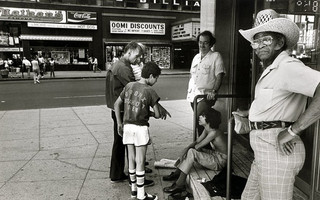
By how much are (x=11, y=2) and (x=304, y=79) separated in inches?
1168

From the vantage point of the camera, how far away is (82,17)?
28531 mm

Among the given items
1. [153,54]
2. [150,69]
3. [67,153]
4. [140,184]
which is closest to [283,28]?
[150,69]

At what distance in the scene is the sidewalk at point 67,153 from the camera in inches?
159

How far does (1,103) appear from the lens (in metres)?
12.0

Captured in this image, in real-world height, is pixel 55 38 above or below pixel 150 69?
above

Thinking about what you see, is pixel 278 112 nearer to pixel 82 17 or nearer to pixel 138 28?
pixel 82 17

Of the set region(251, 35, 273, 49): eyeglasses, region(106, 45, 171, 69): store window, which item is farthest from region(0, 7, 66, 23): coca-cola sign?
region(251, 35, 273, 49): eyeglasses

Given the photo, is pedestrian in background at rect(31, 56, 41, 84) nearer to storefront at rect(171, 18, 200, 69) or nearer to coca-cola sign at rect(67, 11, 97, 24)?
coca-cola sign at rect(67, 11, 97, 24)

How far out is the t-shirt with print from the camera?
3.48 m

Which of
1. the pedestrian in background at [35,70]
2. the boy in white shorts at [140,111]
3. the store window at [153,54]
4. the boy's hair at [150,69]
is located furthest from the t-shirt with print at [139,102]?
the store window at [153,54]

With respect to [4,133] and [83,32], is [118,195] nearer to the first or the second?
[4,133]

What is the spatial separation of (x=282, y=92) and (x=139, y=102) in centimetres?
184

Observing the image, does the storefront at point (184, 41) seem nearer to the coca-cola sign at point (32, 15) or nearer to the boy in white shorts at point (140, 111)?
the coca-cola sign at point (32, 15)

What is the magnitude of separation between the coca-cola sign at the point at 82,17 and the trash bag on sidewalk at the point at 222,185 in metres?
27.4
